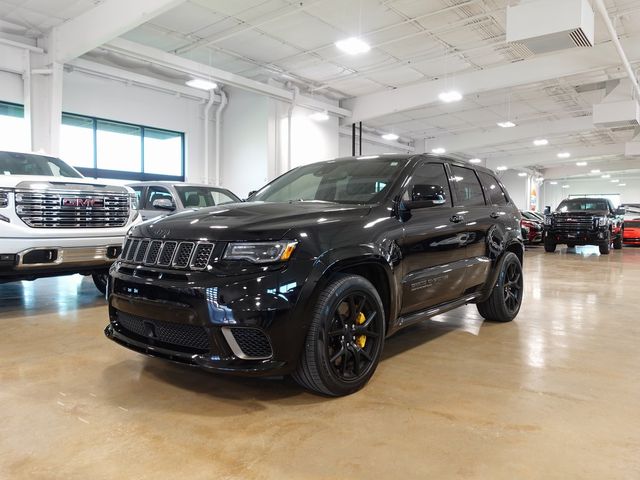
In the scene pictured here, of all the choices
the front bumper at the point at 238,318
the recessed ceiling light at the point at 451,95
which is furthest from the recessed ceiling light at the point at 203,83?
the front bumper at the point at 238,318

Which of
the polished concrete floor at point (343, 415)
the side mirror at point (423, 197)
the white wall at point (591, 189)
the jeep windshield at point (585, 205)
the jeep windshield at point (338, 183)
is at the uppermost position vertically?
the white wall at point (591, 189)

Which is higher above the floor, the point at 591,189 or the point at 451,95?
the point at 451,95

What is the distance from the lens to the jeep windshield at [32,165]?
17.8ft

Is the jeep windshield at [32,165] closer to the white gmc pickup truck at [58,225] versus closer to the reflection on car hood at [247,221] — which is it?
the white gmc pickup truck at [58,225]

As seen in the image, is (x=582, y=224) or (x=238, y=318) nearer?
(x=238, y=318)

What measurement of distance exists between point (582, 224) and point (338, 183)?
37.2 ft

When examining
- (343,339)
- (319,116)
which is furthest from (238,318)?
(319,116)

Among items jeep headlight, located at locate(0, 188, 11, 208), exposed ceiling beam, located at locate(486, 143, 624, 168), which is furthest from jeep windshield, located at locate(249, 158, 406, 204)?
exposed ceiling beam, located at locate(486, 143, 624, 168)

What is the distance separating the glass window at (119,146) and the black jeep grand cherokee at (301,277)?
33.2 feet

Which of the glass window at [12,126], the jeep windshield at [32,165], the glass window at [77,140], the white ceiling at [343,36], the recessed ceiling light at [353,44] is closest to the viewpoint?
the jeep windshield at [32,165]

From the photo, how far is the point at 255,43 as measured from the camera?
10.4m

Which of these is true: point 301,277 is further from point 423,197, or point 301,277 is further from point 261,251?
point 423,197

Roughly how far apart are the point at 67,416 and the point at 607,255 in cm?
1400

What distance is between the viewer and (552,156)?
2544 cm
